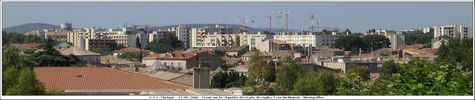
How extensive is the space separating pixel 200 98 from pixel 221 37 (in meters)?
26.6

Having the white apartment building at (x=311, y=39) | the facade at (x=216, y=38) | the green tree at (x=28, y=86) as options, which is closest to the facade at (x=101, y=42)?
the facade at (x=216, y=38)

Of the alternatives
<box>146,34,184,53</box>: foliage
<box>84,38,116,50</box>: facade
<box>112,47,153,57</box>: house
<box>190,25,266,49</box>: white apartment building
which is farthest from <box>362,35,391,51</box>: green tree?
<box>84,38,116,50</box>: facade

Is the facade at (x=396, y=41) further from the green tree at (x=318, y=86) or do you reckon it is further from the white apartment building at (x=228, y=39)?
the green tree at (x=318, y=86)

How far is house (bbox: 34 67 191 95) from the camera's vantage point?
499 cm

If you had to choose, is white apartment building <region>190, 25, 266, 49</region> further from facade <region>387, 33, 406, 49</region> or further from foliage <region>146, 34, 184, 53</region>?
facade <region>387, 33, 406, 49</region>

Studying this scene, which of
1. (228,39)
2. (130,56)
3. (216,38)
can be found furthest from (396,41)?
(130,56)

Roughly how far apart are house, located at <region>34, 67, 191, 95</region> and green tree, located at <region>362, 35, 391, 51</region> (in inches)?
676

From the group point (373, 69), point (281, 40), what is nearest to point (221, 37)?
point (281, 40)

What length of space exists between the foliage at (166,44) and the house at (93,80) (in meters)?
14.8

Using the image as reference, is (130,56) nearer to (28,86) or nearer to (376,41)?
(376,41)

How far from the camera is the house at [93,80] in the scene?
16.4 ft

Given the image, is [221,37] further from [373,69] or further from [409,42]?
[373,69]

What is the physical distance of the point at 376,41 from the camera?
23.6m

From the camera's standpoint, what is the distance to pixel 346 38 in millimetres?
23828
